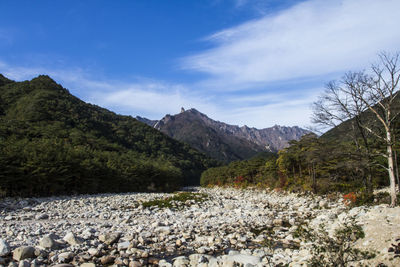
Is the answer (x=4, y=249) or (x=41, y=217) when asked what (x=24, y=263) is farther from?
(x=41, y=217)

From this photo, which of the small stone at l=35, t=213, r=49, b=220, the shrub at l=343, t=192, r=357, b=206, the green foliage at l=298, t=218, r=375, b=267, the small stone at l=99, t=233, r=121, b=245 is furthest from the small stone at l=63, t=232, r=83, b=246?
the shrub at l=343, t=192, r=357, b=206

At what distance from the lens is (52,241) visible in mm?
7680

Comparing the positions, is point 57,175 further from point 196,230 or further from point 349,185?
point 349,185

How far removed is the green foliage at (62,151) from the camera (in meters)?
21.4

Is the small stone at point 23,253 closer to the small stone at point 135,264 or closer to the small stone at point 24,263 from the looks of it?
the small stone at point 24,263

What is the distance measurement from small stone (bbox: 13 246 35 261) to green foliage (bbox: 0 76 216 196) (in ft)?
49.8

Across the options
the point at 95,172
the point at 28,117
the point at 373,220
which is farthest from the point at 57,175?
the point at 28,117

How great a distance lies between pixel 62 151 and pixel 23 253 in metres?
22.5

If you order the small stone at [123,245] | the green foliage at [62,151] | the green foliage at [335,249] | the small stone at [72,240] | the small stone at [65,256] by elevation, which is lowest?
the small stone at [123,245]

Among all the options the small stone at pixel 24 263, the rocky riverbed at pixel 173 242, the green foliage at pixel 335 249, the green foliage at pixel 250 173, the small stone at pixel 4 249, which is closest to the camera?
the green foliage at pixel 335 249

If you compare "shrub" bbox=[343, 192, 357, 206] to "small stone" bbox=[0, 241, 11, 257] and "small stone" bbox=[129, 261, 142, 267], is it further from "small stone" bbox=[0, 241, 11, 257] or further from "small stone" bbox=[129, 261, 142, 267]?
"small stone" bbox=[0, 241, 11, 257]

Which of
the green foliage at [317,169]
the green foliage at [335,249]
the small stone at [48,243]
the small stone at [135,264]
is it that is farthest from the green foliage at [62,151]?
the green foliage at [335,249]

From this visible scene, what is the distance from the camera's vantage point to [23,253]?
21.9 feet

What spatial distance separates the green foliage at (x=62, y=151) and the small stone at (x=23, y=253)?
15176mm
